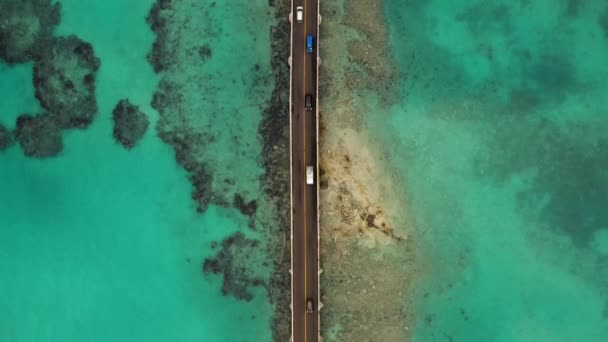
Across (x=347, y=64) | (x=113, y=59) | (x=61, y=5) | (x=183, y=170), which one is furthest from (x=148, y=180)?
(x=347, y=64)

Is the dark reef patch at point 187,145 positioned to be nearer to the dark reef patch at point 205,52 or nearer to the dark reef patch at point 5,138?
the dark reef patch at point 205,52

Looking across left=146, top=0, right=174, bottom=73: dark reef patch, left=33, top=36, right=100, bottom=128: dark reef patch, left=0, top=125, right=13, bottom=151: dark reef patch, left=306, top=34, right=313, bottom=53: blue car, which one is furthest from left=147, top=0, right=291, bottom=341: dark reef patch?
left=0, top=125, right=13, bottom=151: dark reef patch

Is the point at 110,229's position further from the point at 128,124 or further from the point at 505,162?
the point at 505,162

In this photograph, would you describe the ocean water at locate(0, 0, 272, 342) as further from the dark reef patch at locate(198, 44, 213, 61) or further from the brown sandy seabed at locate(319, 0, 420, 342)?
the brown sandy seabed at locate(319, 0, 420, 342)

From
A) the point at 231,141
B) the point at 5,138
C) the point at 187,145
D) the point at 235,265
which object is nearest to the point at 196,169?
the point at 187,145

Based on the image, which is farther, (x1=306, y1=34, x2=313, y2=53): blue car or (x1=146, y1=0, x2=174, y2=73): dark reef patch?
(x1=146, y1=0, x2=174, y2=73): dark reef patch

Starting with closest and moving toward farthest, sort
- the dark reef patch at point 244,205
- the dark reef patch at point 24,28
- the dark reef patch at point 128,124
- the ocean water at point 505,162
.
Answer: the ocean water at point 505,162
the dark reef patch at point 244,205
the dark reef patch at point 128,124
the dark reef patch at point 24,28

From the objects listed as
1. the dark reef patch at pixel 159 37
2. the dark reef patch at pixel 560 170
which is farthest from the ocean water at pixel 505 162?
the dark reef patch at pixel 159 37
